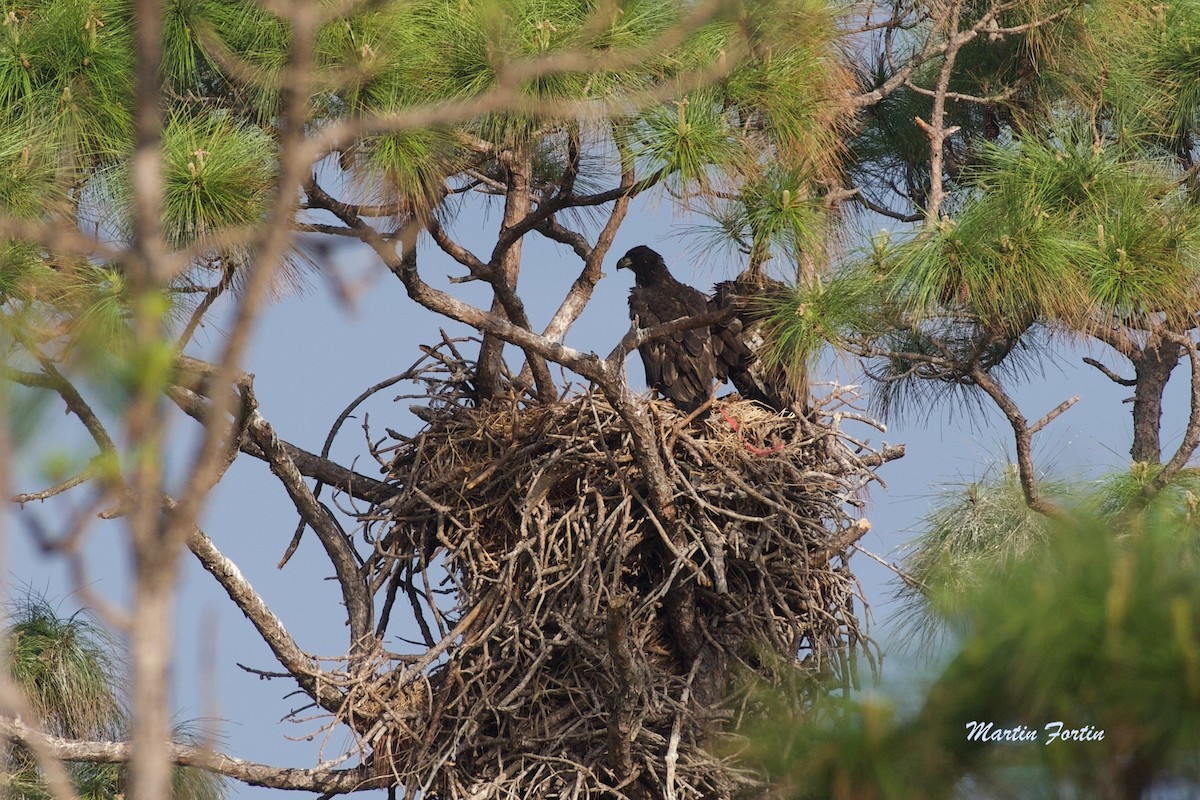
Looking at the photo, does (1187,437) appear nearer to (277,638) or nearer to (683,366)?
(683,366)

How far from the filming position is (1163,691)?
187cm

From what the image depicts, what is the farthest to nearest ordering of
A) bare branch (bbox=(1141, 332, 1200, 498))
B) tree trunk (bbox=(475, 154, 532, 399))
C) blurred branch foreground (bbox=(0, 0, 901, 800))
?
tree trunk (bbox=(475, 154, 532, 399)) → bare branch (bbox=(1141, 332, 1200, 498)) → blurred branch foreground (bbox=(0, 0, 901, 800))

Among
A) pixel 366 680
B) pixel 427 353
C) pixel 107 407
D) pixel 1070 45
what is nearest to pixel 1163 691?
pixel 107 407

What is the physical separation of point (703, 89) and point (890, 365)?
2.57 meters

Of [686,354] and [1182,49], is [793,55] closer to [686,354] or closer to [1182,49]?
[686,354]

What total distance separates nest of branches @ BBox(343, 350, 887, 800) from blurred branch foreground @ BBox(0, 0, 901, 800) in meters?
0.01

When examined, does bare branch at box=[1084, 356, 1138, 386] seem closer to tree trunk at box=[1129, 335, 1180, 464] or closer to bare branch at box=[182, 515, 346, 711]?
tree trunk at box=[1129, 335, 1180, 464]

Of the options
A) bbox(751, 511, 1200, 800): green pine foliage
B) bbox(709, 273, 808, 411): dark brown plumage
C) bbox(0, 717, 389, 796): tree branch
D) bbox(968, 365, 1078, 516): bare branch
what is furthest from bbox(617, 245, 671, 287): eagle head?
bbox(751, 511, 1200, 800): green pine foliage

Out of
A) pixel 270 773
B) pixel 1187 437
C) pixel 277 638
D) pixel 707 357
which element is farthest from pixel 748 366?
pixel 270 773
